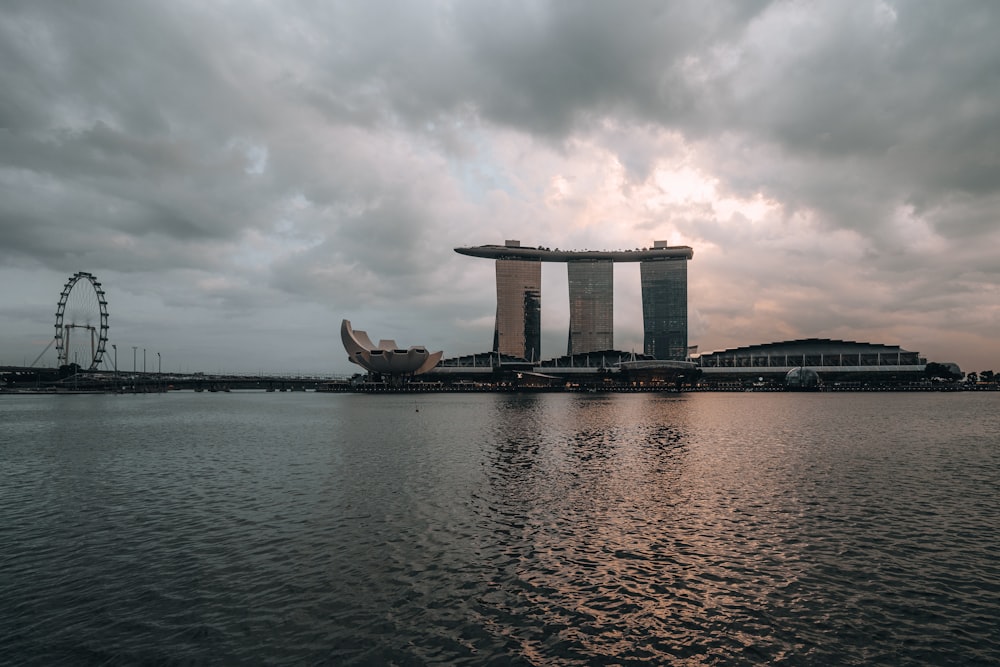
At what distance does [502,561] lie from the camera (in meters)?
16.2

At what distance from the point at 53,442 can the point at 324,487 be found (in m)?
36.5

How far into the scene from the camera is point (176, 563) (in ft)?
53.1

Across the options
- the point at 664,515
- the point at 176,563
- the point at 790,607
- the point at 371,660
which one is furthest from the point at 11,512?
the point at 790,607

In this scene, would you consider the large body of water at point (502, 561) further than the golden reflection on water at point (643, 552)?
No

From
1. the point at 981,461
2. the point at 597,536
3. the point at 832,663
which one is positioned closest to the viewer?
the point at 832,663

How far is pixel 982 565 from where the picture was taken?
51.2 feet

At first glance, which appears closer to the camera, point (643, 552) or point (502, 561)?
point (502, 561)

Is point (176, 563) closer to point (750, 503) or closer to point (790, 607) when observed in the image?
point (790, 607)

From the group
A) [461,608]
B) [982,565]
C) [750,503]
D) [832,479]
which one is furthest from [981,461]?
[461,608]

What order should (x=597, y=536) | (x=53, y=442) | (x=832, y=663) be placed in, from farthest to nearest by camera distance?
(x=53, y=442), (x=597, y=536), (x=832, y=663)

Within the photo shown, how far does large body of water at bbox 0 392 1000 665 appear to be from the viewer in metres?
11.2

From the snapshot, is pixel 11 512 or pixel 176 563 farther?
pixel 11 512

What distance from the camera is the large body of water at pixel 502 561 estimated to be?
36.8 ft

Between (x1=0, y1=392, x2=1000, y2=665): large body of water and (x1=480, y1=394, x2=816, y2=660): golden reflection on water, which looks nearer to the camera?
(x1=0, y1=392, x2=1000, y2=665): large body of water
